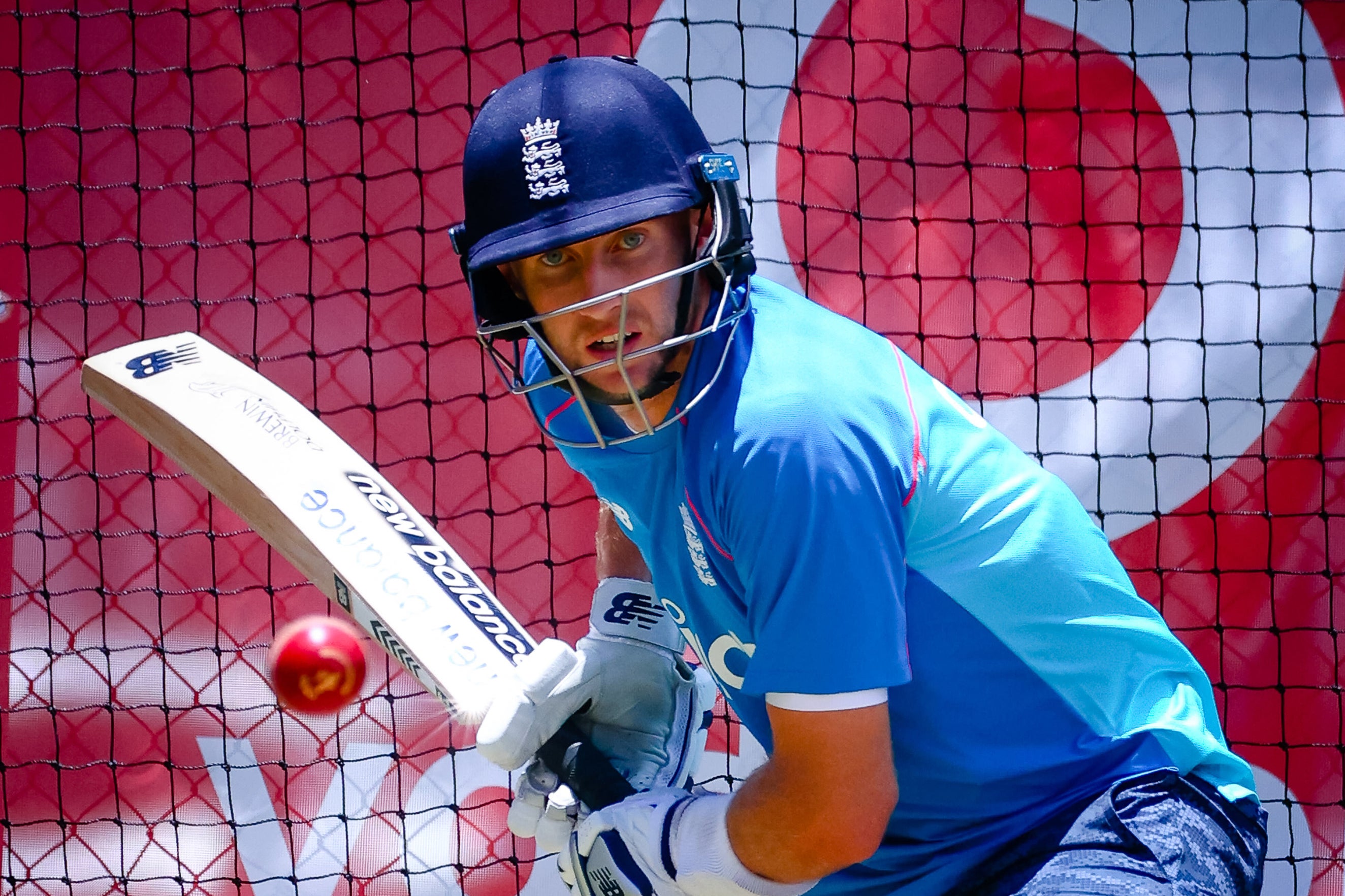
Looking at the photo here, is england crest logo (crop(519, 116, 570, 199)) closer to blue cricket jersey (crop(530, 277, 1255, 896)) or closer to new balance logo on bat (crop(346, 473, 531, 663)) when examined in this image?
blue cricket jersey (crop(530, 277, 1255, 896))

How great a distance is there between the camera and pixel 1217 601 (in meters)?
2.69

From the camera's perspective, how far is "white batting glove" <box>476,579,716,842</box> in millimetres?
1560

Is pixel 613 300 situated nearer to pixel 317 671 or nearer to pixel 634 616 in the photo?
pixel 634 616

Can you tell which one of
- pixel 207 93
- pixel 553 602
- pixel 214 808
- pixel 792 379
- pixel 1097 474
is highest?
pixel 792 379

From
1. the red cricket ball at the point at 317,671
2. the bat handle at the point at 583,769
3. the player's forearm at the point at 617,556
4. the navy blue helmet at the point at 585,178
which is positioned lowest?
the red cricket ball at the point at 317,671

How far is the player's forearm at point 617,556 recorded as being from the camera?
72.9 inches

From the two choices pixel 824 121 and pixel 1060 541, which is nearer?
pixel 1060 541

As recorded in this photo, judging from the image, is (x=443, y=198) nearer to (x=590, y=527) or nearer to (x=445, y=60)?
(x=445, y=60)

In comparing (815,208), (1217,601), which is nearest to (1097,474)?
(1217,601)

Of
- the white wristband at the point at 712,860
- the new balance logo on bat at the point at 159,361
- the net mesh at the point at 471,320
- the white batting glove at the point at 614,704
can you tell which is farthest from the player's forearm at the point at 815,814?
the net mesh at the point at 471,320

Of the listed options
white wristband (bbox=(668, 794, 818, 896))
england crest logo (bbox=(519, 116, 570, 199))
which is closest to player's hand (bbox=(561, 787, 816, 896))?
white wristband (bbox=(668, 794, 818, 896))

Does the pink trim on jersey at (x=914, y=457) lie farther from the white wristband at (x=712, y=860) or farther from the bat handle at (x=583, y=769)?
the bat handle at (x=583, y=769)

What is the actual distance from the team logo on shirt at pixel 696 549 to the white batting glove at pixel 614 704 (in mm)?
346

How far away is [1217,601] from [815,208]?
132 centimetres
